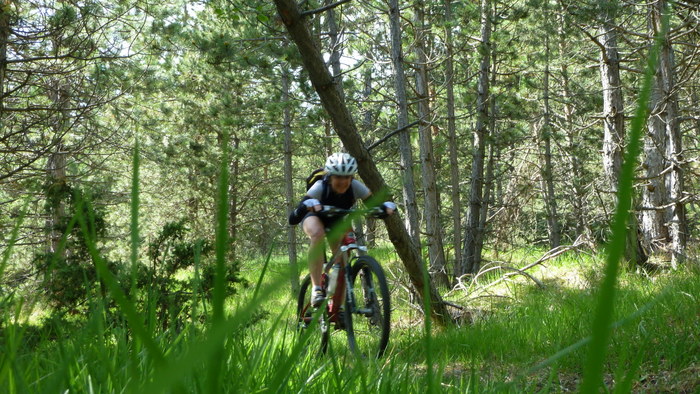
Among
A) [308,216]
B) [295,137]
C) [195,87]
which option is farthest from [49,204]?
[195,87]

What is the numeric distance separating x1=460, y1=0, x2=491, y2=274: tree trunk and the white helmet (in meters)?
6.80

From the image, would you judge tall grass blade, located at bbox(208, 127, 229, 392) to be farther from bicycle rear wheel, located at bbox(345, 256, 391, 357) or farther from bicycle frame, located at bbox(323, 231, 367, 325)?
bicycle frame, located at bbox(323, 231, 367, 325)

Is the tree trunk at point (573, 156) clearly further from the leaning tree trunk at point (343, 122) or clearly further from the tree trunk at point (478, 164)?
the leaning tree trunk at point (343, 122)

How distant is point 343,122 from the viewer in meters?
5.70

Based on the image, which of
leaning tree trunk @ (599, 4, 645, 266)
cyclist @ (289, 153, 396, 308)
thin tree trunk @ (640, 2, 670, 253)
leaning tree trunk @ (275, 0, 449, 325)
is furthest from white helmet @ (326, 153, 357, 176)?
thin tree trunk @ (640, 2, 670, 253)

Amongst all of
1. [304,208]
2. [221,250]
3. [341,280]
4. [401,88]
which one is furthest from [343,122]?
[221,250]

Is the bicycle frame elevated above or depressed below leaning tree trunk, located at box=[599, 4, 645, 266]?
below

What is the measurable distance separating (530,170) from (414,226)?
10493 millimetres

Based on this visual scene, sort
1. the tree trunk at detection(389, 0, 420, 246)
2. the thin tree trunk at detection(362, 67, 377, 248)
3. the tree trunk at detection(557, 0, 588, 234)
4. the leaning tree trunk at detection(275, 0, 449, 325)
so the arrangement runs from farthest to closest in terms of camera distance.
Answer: the thin tree trunk at detection(362, 67, 377, 248), the tree trunk at detection(557, 0, 588, 234), the tree trunk at detection(389, 0, 420, 246), the leaning tree trunk at detection(275, 0, 449, 325)

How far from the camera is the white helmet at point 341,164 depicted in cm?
571

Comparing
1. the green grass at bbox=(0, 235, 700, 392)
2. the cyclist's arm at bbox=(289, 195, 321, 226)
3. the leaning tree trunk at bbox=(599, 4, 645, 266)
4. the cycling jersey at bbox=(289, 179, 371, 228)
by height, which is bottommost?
the green grass at bbox=(0, 235, 700, 392)

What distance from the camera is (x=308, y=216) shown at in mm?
5820

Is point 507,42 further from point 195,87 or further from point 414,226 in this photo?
point 195,87

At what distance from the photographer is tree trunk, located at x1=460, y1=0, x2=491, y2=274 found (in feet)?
39.1
